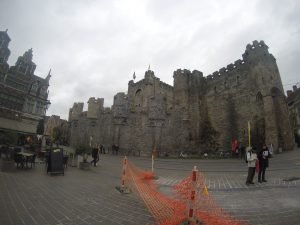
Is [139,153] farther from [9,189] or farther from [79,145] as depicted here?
[9,189]

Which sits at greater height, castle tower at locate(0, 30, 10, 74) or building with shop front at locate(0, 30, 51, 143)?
castle tower at locate(0, 30, 10, 74)

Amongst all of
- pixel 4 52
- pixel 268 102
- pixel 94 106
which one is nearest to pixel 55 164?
pixel 268 102

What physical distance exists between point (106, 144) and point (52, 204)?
2235 centimetres

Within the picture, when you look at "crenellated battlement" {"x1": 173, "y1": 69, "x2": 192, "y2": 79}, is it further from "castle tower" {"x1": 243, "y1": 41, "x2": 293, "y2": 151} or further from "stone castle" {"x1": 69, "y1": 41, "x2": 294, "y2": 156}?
"castle tower" {"x1": 243, "y1": 41, "x2": 293, "y2": 151}

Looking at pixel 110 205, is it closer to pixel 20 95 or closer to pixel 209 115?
pixel 209 115

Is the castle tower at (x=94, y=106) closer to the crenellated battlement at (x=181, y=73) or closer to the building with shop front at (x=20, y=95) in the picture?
the building with shop front at (x=20, y=95)

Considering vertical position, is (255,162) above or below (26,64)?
A: below

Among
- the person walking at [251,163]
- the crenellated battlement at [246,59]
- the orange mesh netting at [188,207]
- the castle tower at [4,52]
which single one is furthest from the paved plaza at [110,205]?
the castle tower at [4,52]

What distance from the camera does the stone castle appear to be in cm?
1806

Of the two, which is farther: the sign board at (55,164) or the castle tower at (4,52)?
the castle tower at (4,52)

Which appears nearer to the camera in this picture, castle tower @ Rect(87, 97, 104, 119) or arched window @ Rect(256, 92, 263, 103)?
arched window @ Rect(256, 92, 263, 103)

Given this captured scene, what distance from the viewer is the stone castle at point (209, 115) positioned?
18.1m

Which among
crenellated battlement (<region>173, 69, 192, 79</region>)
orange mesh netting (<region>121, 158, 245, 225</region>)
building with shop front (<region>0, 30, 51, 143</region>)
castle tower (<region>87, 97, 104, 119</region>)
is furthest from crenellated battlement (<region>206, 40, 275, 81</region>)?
building with shop front (<region>0, 30, 51, 143</region>)

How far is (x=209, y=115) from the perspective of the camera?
2514 cm
